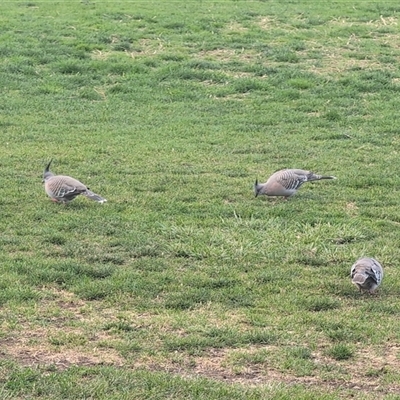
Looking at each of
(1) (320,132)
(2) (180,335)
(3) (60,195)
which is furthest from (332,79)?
(2) (180,335)

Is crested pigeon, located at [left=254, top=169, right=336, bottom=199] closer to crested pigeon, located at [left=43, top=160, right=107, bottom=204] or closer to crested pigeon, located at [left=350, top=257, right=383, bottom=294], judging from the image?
crested pigeon, located at [left=43, top=160, right=107, bottom=204]

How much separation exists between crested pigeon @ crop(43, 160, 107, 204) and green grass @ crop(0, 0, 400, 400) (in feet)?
0.47

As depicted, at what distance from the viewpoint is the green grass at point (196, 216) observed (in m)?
6.42

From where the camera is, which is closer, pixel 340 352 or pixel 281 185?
pixel 340 352

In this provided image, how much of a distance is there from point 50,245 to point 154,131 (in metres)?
5.43

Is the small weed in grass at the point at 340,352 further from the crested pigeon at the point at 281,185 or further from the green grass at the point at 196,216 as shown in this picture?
the crested pigeon at the point at 281,185

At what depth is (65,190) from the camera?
10.1m

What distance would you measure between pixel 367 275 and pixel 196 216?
2.83m

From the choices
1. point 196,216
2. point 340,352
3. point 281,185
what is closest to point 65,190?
point 196,216

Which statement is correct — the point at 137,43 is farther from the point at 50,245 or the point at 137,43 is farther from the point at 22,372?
the point at 22,372

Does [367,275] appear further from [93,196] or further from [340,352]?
[93,196]

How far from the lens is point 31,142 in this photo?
43.7 ft

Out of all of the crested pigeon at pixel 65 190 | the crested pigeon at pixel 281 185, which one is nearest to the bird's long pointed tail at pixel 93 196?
the crested pigeon at pixel 65 190

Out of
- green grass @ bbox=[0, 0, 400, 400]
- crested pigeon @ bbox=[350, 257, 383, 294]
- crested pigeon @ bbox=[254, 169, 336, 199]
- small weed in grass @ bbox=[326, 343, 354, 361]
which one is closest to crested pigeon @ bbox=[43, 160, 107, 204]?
green grass @ bbox=[0, 0, 400, 400]
